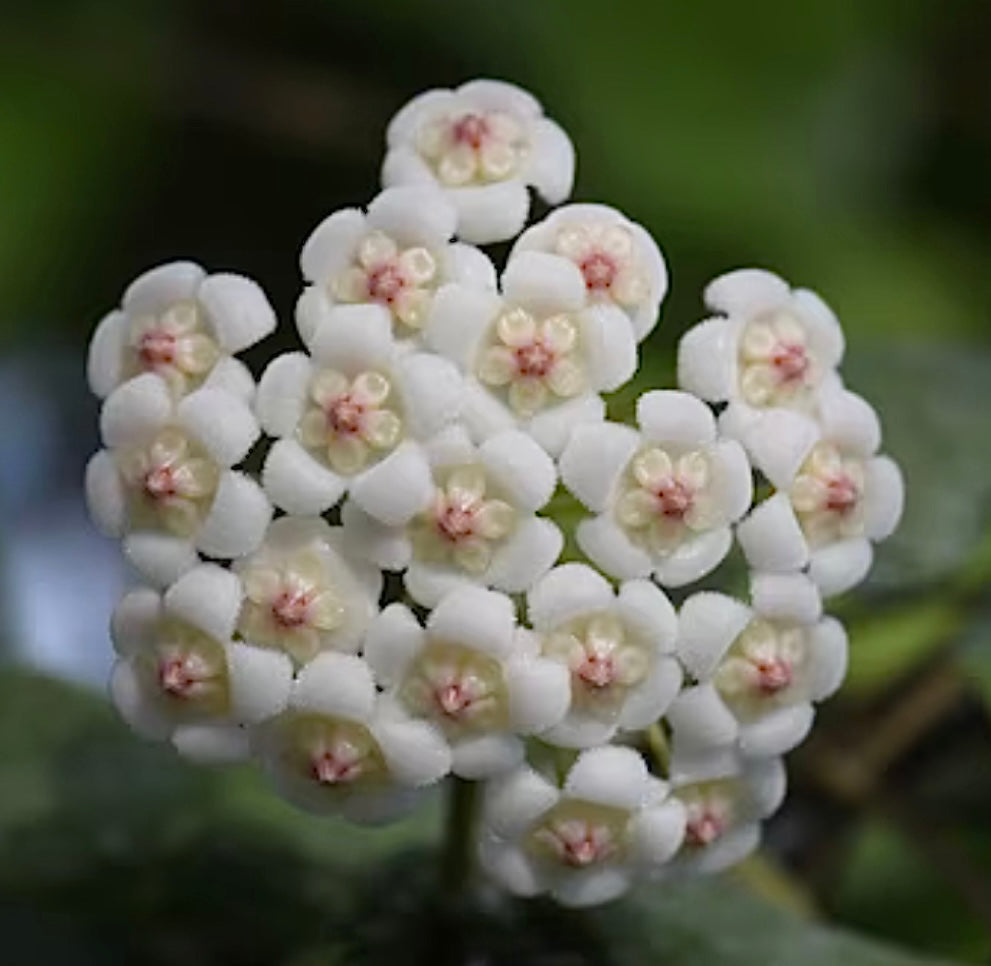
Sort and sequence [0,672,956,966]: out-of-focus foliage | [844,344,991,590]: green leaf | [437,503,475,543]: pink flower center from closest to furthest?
1. [437,503,475,543]: pink flower center
2. [0,672,956,966]: out-of-focus foliage
3. [844,344,991,590]: green leaf

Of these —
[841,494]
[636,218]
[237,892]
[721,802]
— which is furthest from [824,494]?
[636,218]

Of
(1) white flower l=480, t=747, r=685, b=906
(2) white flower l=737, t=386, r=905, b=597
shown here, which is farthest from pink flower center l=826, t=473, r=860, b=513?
(1) white flower l=480, t=747, r=685, b=906

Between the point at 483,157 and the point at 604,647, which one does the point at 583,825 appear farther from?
the point at 483,157

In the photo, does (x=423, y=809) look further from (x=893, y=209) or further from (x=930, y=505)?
(x=893, y=209)

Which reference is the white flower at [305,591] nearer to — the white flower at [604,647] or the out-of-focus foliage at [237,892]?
the white flower at [604,647]

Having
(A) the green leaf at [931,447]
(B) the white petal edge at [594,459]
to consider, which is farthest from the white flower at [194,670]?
(A) the green leaf at [931,447]

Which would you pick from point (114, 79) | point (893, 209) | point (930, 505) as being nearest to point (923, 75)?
point (893, 209)

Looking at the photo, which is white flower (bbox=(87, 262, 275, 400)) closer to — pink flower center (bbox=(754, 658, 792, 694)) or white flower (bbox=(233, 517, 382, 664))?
white flower (bbox=(233, 517, 382, 664))

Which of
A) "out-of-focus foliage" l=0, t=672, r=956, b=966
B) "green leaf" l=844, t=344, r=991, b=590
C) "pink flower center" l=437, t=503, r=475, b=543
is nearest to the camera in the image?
"pink flower center" l=437, t=503, r=475, b=543
